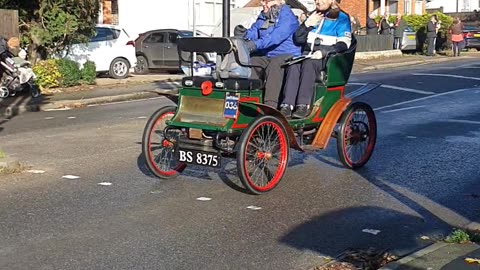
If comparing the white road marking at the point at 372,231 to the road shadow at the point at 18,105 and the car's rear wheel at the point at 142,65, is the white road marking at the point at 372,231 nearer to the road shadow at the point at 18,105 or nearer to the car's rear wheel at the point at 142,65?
the road shadow at the point at 18,105

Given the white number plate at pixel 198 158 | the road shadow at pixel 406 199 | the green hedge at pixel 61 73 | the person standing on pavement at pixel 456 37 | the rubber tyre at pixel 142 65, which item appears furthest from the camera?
the person standing on pavement at pixel 456 37

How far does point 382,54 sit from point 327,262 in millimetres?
28734

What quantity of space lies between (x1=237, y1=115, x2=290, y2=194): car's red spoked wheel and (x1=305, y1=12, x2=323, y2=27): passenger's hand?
147 centimetres

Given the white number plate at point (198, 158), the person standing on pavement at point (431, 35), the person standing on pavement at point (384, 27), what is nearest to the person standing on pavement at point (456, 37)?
the person standing on pavement at point (431, 35)

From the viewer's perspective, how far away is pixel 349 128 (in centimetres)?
914

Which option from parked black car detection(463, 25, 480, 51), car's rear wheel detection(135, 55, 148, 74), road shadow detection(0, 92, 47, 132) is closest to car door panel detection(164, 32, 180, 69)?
car's rear wheel detection(135, 55, 148, 74)

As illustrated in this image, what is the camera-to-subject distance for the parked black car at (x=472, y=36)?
40.2m

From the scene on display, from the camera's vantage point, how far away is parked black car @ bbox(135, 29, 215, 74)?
25.7 metres

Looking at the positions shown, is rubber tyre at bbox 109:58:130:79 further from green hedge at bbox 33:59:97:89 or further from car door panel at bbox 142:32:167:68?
car door panel at bbox 142:32:167:68

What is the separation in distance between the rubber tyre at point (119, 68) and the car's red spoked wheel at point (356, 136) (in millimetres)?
14391

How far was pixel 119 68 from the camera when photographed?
2298cm

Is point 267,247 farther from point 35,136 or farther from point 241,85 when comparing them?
point 35,136

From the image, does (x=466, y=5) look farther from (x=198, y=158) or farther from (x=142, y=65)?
(x=198, y=158)

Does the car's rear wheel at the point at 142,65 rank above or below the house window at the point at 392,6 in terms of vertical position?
below
